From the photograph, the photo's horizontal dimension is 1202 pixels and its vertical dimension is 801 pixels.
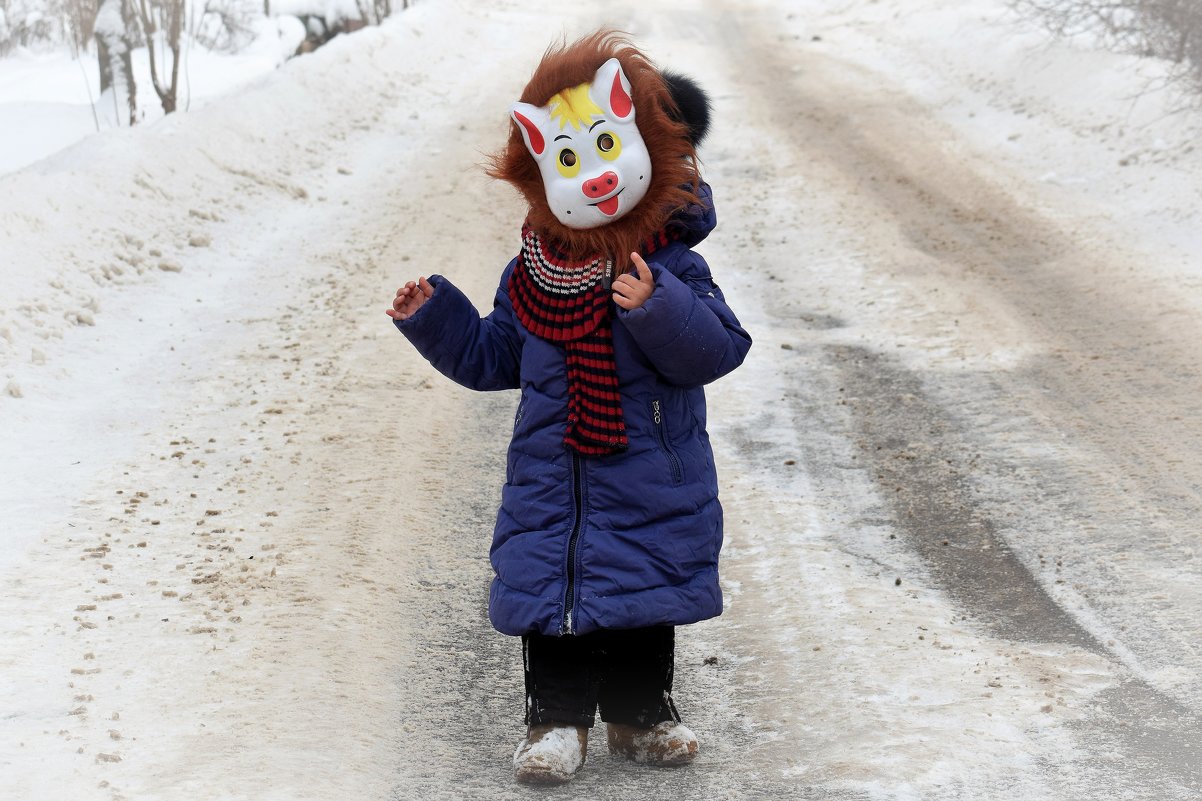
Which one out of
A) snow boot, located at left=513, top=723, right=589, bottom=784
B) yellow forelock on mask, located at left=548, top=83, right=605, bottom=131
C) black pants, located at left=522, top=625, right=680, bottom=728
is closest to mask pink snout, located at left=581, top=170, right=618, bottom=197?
yellow forelock on mask, located at left=548, top=83, right=605, bottom=131

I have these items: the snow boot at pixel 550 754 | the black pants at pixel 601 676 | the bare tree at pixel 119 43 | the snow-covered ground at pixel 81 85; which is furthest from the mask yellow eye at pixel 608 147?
the bare tree at pixel 119 43

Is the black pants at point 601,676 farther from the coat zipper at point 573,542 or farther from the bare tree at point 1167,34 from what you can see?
the bare tree at point 1167,34

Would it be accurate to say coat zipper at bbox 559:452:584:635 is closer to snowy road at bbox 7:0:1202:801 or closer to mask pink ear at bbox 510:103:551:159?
snowy road at bbox 7:0:1202:801

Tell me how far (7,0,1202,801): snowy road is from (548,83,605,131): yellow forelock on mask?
1.62 metres

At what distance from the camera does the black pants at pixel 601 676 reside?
317 centimetres

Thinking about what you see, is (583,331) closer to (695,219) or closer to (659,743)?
(695,219)

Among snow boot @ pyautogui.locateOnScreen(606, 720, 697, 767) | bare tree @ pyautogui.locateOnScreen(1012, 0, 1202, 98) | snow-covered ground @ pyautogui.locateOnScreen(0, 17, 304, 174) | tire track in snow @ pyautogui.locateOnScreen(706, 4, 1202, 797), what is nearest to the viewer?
snow boot @ pyautogui.locateOnScreen(606, 720, 697, 767)

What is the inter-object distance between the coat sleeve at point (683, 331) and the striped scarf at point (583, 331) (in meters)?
0.13

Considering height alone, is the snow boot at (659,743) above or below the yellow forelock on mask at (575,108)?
below

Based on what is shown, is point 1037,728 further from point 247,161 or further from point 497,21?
point 497,21

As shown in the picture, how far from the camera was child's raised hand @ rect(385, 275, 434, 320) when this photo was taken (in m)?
3.17

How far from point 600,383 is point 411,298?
0.53m

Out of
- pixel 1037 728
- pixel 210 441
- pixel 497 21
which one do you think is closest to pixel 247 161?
pixel 210 441

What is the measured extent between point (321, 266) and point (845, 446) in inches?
166
